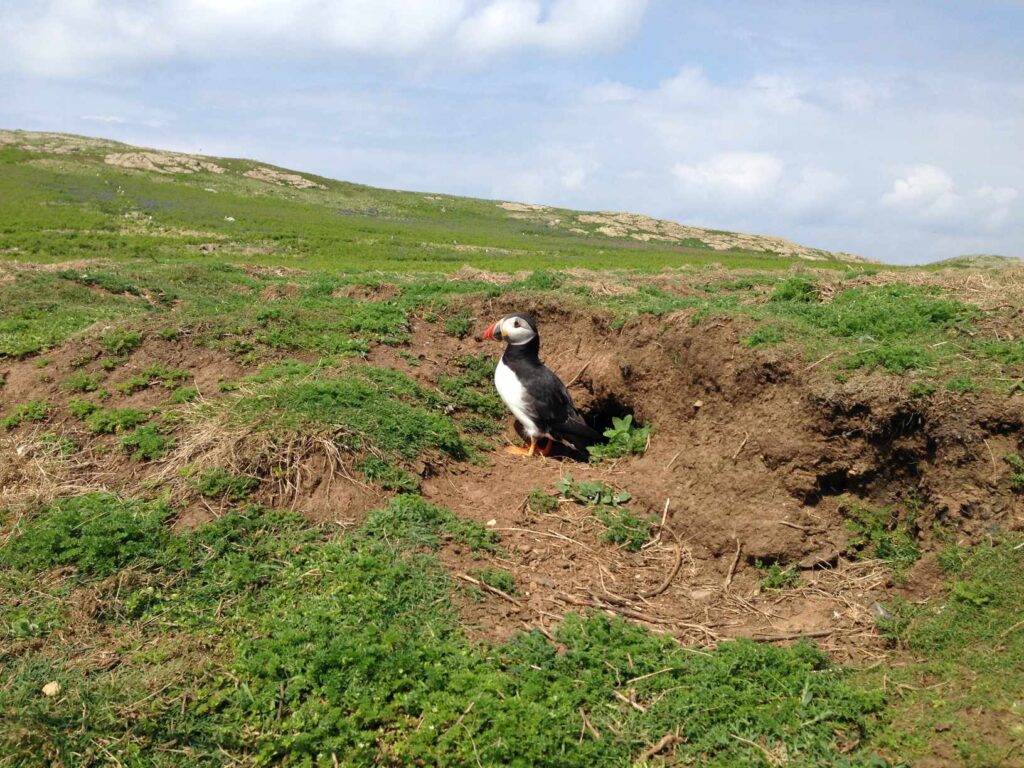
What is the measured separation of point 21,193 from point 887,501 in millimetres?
50527

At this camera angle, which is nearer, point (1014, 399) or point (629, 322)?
point (1014, 399)

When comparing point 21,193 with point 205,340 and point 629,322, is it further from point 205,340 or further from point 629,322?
point 629,322

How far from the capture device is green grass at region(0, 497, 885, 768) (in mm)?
4145

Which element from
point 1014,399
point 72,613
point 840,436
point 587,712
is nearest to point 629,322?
point 840,436

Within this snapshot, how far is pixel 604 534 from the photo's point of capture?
6484 mm

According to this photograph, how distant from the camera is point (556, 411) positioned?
27.2 ft

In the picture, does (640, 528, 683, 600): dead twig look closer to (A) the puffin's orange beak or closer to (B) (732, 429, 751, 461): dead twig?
(B) (732, 429, 751, 461): dead twig

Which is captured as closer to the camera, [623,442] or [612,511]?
[612,511]

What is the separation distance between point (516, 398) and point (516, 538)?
2.41 m

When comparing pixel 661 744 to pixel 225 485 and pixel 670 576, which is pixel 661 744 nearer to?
pixel 670 576

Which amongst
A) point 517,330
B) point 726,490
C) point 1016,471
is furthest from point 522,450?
point 1016,471

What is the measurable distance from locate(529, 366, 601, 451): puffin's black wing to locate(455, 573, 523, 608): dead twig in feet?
9.83

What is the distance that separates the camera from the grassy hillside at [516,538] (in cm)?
427

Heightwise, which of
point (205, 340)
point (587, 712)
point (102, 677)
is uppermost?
point (205, 340)
